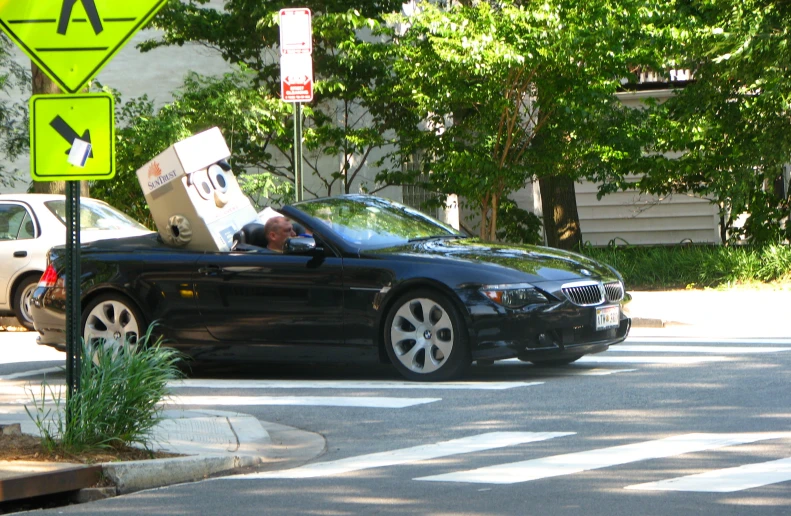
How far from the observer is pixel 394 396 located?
9.45m

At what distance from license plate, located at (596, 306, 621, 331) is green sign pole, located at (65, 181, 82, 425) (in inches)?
169

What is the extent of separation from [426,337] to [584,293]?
1.28 metres

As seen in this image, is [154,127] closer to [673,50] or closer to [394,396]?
[673,50]

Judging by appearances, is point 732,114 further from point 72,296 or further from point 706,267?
point 72,296

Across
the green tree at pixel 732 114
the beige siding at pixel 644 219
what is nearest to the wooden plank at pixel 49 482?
the green tree at pixel 732 114

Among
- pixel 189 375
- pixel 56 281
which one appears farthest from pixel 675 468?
pixel 56 281

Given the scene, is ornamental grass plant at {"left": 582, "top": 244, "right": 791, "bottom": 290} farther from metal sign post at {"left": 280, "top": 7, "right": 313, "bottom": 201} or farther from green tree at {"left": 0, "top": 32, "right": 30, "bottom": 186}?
green tree at {"left": 0, "top": 32, "right": 30, "bottom": 186}

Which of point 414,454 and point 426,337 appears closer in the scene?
point 414,454

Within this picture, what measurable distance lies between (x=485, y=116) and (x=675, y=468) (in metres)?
11.9

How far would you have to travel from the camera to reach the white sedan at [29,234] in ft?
52.3

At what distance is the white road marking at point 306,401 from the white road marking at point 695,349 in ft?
11.1

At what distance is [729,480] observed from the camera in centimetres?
613

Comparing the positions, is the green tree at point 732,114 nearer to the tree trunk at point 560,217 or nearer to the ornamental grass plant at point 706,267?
the ornamental grass plant at point 706,267

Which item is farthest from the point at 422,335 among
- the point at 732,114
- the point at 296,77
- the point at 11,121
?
the point at 11,121
